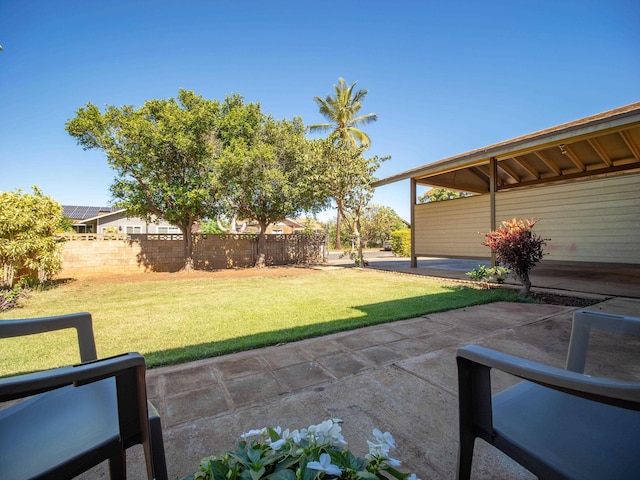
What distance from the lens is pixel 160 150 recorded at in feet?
31.6

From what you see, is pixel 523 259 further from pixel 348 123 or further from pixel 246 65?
pixel 348 123

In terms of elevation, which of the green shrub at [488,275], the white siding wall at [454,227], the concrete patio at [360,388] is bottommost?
the concrete patio at [360,388]

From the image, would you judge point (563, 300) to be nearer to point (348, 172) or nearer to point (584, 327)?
point (584, 327)

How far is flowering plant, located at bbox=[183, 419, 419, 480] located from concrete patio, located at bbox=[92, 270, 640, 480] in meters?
0.90

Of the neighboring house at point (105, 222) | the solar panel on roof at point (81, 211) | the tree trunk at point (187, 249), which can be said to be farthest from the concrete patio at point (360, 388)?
the solar panel on roof at point (81, 211)

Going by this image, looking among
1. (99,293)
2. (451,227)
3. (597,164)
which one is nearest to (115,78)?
(99,293)

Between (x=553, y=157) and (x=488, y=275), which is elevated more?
(x=553, y=157)

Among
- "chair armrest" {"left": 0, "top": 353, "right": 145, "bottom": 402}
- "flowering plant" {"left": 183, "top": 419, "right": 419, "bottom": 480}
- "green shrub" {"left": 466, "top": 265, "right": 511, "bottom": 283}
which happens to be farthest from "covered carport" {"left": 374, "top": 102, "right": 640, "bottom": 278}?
"chair armrest" {"left": 0, "top": 353, "right": 145, "bottom": 402}

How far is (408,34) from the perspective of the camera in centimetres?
905

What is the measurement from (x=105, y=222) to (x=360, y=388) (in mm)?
27780

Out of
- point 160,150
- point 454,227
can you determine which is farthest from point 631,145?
point 160,150

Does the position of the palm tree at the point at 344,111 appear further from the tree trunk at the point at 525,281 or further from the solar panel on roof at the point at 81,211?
the solar panel on roof at the point at 81,211

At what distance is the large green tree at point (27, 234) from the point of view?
21.0 ft

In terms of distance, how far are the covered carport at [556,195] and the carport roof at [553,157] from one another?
0.07ft
